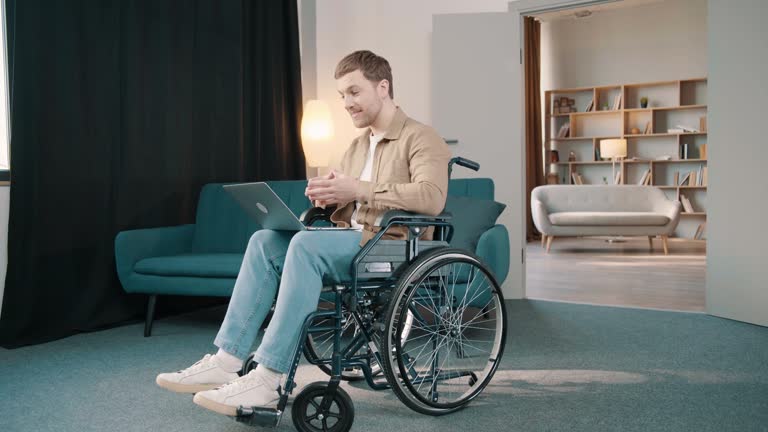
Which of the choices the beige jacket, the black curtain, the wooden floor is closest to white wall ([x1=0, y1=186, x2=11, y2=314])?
the black curtain

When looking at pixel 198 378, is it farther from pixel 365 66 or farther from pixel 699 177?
pixel 699 177

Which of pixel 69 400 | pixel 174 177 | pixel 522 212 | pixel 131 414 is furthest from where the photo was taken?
pixel 522 212

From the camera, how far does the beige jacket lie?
6.02ft

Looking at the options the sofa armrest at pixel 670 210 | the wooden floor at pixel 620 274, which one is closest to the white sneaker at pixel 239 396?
the wooden floor at pixel 620 274

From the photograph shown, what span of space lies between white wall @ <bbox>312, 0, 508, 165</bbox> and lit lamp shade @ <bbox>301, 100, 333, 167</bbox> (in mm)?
381

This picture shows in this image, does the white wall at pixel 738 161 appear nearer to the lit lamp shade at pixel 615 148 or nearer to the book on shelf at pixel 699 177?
the lit lamp shade at pixel 615 148

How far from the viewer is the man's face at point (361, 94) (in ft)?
6.39

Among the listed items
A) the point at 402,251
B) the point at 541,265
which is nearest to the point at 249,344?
the point at 402,251

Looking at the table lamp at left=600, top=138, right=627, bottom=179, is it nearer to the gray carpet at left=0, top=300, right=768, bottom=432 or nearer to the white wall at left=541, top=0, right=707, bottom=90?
the white wall at left=541, top=0, right=707, bottom=90

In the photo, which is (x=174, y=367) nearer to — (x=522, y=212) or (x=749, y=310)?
(x=522, y=212)

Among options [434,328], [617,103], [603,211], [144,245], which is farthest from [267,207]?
[617,103]

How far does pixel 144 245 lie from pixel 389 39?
2240 millimetres

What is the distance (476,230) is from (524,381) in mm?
931

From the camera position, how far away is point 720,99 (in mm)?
3432
